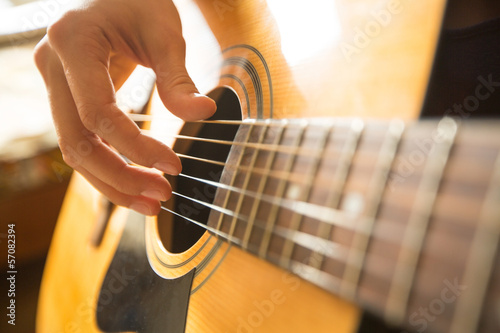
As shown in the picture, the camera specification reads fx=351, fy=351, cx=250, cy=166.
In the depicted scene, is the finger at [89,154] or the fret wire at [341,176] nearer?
the fret wire at [341,176]

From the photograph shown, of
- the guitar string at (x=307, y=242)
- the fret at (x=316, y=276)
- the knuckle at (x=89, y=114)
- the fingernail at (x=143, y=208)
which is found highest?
the knuckle at (x=89, y=114)

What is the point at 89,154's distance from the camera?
650 mm

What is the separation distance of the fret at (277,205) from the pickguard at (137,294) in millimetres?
202

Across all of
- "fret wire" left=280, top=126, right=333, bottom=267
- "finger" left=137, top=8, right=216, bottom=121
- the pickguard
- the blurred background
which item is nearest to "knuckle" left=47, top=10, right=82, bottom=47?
"finger" left=137, top=8, right=216, bottom=121

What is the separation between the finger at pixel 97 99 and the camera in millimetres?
545

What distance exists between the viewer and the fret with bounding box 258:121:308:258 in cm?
41

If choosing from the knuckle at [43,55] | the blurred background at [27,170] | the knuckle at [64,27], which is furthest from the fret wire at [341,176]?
the blurred background at [27,170]

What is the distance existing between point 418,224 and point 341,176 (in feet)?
0.29

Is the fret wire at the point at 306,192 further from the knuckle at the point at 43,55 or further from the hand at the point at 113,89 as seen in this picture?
the knuckle at the point at 43,55

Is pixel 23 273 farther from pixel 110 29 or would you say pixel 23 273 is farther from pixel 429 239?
pixel 429 239

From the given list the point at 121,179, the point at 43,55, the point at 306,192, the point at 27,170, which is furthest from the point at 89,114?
the point at 27,170

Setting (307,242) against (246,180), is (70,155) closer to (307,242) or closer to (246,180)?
(246,180)

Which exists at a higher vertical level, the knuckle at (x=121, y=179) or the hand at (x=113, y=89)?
the hand at (x=113, y=89)

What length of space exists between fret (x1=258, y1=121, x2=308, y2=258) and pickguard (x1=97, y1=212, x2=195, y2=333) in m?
0.20
